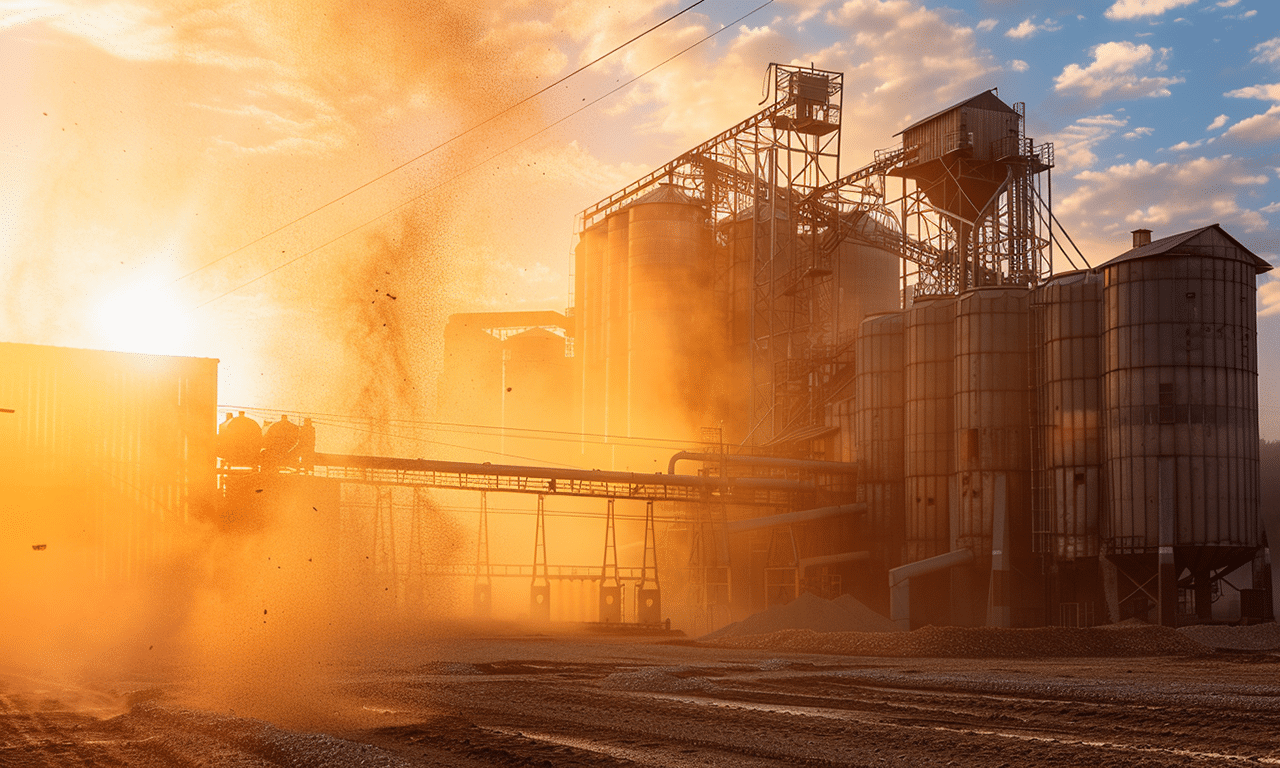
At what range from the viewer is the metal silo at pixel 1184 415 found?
41.4 metres

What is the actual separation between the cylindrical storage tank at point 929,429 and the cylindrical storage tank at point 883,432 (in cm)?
102

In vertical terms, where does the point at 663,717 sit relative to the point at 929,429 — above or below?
below

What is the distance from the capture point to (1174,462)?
41438 mm

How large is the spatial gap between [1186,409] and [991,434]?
7711mm

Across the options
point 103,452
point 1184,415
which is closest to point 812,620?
point 1184,415

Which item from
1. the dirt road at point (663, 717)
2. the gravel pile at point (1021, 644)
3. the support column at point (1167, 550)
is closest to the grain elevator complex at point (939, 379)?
the support column at point (1167, 550)

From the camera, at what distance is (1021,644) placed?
101 ft

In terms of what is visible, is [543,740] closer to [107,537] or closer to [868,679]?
[868,679]

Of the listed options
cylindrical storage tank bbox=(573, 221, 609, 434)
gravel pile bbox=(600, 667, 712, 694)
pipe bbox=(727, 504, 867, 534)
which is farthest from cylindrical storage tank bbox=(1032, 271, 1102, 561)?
cylindrical storage tank bbox=(573, 221, 609, 434)

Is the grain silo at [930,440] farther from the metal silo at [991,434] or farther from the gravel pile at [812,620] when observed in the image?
the gravel pile at [812,620]

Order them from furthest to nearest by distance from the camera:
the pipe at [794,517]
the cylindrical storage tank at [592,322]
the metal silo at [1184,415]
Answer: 1. the cylindrical storage tank at [592,322]
2. the pipe at [794,517]
3. the metal silo at [1184,415]

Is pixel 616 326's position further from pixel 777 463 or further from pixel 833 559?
pixel 833 559

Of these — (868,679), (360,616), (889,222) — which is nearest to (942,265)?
(889,222)

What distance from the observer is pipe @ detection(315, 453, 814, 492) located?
45.2 m
